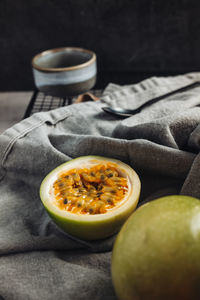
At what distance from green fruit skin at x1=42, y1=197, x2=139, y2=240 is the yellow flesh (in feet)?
0.06

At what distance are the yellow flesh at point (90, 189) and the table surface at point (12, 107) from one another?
53cm

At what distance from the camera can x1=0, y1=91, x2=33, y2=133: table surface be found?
1.05m

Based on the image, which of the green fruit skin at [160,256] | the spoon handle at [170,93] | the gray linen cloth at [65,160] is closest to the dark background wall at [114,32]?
the spoon handle at [170,93]

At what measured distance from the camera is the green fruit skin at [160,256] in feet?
1.15

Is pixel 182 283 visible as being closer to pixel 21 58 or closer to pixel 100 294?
pixel 100 294

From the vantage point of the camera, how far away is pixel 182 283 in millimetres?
349

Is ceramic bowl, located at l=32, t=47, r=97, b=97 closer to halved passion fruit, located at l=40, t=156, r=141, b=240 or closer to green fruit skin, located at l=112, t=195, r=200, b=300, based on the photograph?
halved passion fruit, located at l=40, t=156, r=141, b=240

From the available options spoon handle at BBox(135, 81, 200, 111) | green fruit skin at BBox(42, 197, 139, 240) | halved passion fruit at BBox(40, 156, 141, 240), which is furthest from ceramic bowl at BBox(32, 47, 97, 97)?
green fruit skin at BBox(42, 197, 139, 240)

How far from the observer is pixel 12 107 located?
1141 mm

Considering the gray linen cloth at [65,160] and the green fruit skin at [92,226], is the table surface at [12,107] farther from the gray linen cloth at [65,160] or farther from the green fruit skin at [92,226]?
the green fruit skin at [92,226]

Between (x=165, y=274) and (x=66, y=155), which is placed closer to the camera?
(x=165, y=274)

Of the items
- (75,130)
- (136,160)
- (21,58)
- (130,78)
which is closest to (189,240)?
(136,160)

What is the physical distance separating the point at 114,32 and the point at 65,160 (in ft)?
2.07

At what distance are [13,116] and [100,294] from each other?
762 mm
